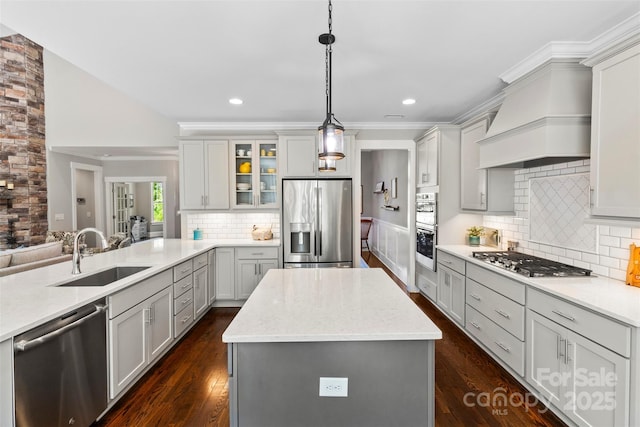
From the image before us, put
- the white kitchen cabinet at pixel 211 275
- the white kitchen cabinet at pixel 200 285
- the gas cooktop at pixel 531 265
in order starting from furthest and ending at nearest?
the white kitchen cabinet at pixel 211 275, the white kitchen cabinet at pixel 200 285, the gas cooktop at pixel 531 265

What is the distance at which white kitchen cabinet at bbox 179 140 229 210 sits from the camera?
4.22 metres

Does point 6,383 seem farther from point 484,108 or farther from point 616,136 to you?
point 484,108

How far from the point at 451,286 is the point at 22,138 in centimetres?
780

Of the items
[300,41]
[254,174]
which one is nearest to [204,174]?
[254,174]

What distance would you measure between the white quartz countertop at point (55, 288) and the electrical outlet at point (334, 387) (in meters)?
1.40

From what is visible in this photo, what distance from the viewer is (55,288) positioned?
1965 mm

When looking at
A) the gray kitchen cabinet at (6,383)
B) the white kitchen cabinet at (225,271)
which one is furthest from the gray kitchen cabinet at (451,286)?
the gray kitchen cabinet at (6,383)

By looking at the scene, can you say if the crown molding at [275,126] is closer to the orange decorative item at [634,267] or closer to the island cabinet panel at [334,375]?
the orange decorative item at [634,267]

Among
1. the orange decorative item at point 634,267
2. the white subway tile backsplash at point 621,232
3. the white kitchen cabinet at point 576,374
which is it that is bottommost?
the white kitchen cabinet at point 576,374

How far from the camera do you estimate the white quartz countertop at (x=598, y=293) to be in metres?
1.56

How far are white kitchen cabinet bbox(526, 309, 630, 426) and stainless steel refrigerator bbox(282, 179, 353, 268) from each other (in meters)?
2.27

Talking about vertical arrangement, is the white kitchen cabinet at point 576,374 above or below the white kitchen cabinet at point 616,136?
below

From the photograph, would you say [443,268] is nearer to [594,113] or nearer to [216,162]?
[594,113]

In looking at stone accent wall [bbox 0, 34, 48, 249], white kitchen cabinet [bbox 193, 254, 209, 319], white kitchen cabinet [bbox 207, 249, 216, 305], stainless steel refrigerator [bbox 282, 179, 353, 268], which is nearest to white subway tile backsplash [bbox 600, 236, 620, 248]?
stainless steel refrigerator [bbox 282, 179, 353, 268]
